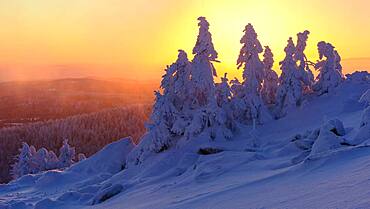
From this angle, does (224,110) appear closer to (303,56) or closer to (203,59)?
(203,59)

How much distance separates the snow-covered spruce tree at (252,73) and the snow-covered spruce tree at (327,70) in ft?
17.1

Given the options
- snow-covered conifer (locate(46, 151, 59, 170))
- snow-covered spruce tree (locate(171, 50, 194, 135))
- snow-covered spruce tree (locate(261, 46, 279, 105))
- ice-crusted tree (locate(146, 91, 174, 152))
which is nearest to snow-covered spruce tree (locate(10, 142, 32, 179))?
snow-covered conifer (locate(46, 151, 59, 170))

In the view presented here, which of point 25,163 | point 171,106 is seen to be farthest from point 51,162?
point 171,106

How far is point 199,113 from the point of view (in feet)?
107

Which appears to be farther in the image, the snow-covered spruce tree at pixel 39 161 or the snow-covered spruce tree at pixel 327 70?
the snow-covered spruce tree at pixel 39 161

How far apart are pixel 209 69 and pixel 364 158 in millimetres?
20275

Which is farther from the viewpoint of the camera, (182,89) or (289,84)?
(289,84)

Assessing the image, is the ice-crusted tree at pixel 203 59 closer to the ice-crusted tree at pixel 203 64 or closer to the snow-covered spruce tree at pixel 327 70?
the ice-crusted tree at pixel 203 64

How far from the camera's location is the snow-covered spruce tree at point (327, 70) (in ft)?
120

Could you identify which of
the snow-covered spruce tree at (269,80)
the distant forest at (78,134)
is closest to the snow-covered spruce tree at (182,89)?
the snow-covered spruce tree at (269,80)

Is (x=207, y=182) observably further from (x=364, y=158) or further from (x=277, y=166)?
(x=364, y=158)

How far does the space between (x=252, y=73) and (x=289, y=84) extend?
11.0 feet

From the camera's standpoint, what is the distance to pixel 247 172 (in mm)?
20328

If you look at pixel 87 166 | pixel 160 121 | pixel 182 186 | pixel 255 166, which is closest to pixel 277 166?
pixel 255 166
